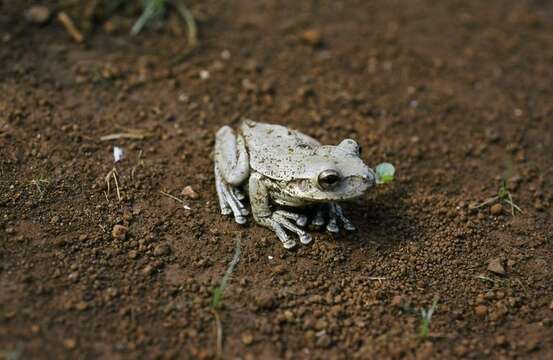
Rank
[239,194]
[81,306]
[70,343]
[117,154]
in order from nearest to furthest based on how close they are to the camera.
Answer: [70,343] → [81,306] → [239,194] → [117,154]

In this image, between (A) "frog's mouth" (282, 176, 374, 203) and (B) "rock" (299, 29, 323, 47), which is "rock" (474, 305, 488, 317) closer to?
(A) "frog's mouth" (282, 176, 374, 203)

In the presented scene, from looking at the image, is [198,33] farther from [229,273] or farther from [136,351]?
[136,351]

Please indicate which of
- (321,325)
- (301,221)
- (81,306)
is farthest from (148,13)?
(321,325)

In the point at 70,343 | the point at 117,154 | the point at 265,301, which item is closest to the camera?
the point at 70,343

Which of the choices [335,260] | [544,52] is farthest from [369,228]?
[544,52]

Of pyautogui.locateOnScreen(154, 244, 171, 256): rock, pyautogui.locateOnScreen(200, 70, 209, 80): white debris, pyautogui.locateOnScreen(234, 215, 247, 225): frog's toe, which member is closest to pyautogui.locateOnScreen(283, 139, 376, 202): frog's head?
pyautogui.locateOnScreen(234, 215, 247, 225): frog's toe

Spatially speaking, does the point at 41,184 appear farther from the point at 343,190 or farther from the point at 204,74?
the point at 343,190

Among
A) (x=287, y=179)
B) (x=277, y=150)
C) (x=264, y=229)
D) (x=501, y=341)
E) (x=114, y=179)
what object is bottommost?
(x=501, y=341)

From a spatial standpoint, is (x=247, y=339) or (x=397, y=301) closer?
(x=247, y=339)
